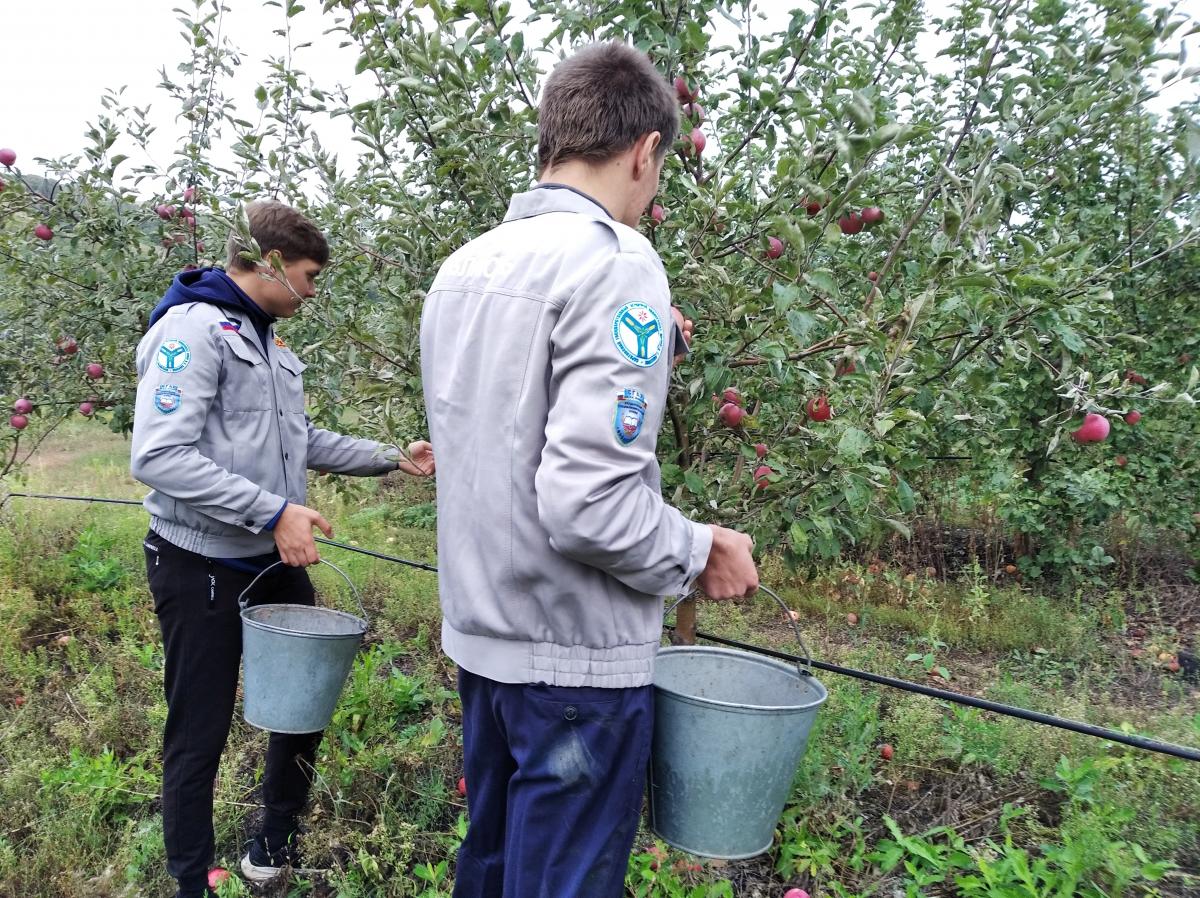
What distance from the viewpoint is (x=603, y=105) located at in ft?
4.17

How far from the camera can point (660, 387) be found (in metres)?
1.19

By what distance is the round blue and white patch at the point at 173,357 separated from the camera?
1945 millimetres

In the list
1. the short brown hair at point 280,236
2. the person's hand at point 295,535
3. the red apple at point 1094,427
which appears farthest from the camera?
the short brown hair at point 280,236

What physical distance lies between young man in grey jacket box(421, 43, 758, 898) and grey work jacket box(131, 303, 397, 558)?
848 millimetres

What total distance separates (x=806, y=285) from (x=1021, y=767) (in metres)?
1.93

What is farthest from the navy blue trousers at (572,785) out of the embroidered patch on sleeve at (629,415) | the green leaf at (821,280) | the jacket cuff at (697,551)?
the green leaf at (821,280)

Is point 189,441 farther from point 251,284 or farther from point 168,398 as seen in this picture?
point 251,284

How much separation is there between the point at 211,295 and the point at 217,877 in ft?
4.97

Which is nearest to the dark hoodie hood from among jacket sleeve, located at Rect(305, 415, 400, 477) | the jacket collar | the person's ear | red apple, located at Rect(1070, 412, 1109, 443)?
jacket sleeve, located at Rect(305, 415, 400, 477)

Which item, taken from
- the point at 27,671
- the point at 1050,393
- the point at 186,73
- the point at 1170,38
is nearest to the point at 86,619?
the point at 27,671

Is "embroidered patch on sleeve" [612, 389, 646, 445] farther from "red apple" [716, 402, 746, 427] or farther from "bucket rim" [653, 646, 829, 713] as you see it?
"red apple" [716, 402, 746, 427]

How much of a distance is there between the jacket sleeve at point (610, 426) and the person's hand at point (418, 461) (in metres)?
1.03

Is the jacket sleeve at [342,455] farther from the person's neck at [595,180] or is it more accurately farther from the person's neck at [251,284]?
the person's neck at [595,180]

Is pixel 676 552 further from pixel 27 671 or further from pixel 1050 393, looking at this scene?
→ pixel 1050 393
